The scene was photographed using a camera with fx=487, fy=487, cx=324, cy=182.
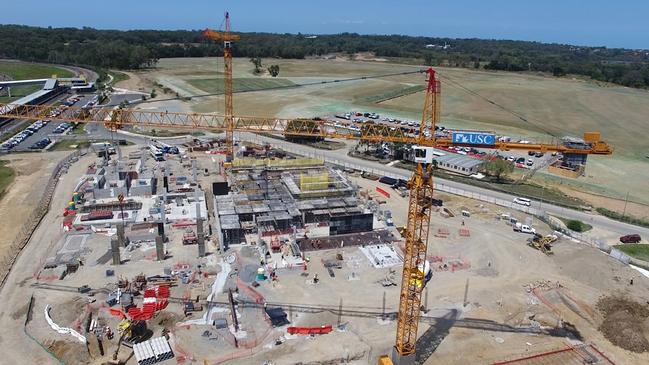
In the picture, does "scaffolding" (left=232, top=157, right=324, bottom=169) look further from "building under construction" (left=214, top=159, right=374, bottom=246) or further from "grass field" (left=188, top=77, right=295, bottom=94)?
"grass field" (left=188, top=77, right=295, bottom=94)

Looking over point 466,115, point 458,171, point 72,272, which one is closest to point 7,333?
point 72,272

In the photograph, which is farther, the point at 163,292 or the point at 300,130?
the point at 300,130

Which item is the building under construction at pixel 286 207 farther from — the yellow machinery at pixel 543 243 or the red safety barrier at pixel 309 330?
the yellow machinery at pixel 543 243

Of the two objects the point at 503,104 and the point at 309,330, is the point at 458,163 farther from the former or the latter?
the point at 503,104

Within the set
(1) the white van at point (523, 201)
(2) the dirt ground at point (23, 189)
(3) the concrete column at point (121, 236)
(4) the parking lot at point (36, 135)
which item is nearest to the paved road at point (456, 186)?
(1) the white van at point (523, 201)

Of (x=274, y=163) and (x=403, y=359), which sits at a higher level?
(x=274, y=163)

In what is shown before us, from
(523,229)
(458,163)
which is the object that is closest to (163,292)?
(523,229)

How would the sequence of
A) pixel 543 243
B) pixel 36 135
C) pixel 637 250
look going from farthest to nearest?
pixel 36 135
pixel 637 250
pixel 543 243

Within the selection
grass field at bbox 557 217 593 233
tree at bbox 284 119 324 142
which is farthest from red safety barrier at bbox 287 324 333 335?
tree at bbox 284 119 324 142
